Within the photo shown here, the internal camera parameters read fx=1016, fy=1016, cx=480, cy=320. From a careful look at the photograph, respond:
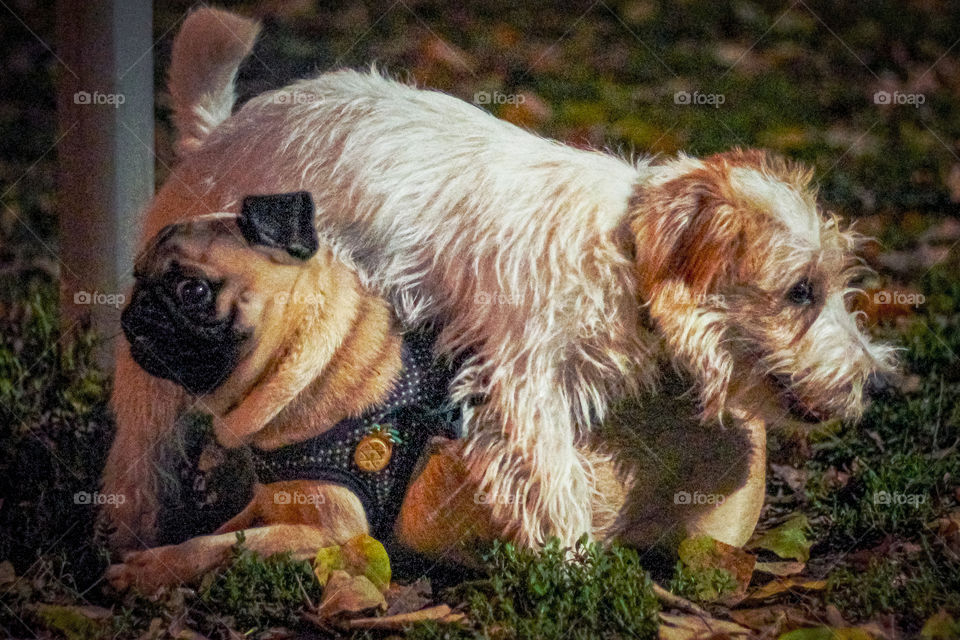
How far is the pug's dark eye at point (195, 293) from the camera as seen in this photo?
4.18 meters

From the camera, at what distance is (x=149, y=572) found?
430cm

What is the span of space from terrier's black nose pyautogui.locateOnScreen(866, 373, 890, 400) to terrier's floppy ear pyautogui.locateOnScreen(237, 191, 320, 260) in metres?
2.39

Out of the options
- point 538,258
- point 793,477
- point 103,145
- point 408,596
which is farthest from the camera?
point 793,477

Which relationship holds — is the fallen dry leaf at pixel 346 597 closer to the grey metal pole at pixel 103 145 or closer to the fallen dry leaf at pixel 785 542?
the grey metal pole at pixel 103 145

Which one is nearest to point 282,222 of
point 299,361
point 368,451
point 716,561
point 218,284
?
point 218,284

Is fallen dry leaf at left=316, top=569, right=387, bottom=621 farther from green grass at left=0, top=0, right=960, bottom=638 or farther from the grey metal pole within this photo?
the grey metal pole

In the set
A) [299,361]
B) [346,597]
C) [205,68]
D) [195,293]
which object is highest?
[205,68]

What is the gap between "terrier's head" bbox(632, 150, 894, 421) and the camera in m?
4.15

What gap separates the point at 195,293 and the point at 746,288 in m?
2.27

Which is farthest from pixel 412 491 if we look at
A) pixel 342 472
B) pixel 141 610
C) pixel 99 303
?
pixel 99 303

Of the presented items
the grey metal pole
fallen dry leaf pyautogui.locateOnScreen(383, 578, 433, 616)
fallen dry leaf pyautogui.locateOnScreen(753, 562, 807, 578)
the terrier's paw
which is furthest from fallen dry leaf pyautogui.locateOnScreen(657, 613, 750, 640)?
the grey metal pole

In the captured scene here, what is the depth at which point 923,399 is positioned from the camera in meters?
4.87

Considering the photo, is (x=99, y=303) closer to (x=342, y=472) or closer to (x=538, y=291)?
(x=342, y=472)

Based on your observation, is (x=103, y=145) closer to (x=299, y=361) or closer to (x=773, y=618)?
(x=299, y=361)
